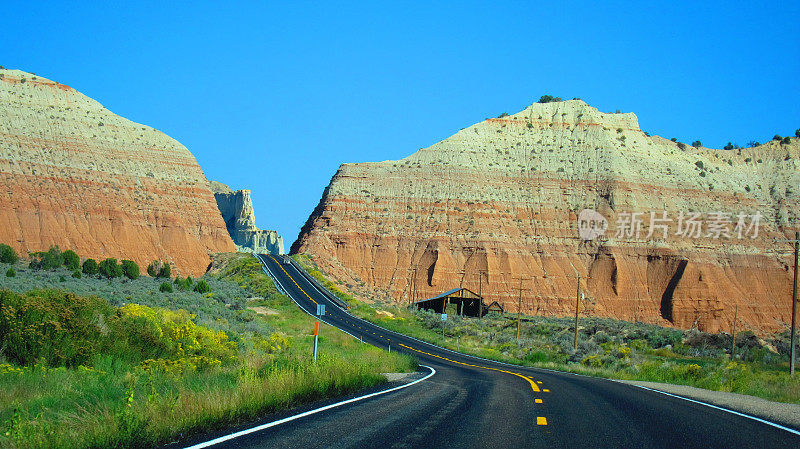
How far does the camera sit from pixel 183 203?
105688 millimetres

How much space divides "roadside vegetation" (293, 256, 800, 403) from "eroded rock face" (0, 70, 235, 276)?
27.0 meters

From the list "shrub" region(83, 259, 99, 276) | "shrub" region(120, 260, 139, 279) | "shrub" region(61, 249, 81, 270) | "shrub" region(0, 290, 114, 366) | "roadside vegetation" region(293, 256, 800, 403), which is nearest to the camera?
"shrub" region(0, 290, 114, 366)

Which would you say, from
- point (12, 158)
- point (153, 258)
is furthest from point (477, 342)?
point (12, 158)

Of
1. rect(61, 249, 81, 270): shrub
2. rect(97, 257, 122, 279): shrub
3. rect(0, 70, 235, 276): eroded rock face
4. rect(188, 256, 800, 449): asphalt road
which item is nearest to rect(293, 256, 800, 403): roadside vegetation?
rect(188, 256, 800, 449): asphalt road

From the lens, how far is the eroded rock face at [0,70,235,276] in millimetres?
88062

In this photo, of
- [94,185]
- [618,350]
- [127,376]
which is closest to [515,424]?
[127,376]

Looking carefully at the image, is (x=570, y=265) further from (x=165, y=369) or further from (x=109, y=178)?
(x=165, y=369)

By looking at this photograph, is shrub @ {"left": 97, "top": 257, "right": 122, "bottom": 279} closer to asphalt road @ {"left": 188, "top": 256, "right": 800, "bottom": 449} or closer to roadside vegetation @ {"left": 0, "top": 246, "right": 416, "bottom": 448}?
roadside vegetation @ {"left": 0, "top": 246, "right": 416, "bottom": 448}

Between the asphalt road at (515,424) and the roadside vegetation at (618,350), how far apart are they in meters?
7.20

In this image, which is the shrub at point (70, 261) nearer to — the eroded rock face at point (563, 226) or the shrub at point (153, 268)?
the shrub at point (153, 268)

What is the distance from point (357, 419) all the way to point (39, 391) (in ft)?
16.8

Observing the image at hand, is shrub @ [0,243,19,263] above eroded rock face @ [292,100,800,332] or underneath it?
underneath

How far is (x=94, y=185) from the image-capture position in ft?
315

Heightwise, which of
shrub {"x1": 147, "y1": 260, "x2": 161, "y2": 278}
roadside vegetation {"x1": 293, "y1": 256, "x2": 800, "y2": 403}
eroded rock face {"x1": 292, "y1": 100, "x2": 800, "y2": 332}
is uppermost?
eroded rock face {"x1": 292, "y1": 100, "x2": 800, "y2": 332}
